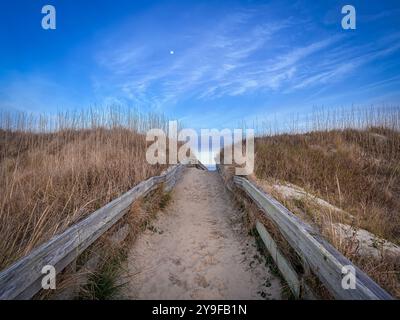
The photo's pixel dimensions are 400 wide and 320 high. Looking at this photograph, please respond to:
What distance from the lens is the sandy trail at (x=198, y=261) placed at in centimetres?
298

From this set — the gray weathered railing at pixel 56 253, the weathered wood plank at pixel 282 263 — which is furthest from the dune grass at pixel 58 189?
the weathered wood plank at pixel 282 263

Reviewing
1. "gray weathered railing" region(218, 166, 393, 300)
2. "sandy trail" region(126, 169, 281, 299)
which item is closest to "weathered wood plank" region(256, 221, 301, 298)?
"gray weathered railing" region(218, 166, 393, 300)

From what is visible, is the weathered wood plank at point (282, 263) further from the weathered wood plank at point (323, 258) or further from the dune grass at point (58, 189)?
the dune grass at point (58, 189)

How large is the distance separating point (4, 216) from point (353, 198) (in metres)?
7.00

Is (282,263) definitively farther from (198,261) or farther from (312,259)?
(198,261)

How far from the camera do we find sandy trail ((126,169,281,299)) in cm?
298

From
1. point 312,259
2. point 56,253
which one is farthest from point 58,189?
point 312,259

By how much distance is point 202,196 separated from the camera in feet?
23.2

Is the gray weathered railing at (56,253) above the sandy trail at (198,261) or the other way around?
above

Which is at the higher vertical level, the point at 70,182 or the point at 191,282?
the point at 70,182
